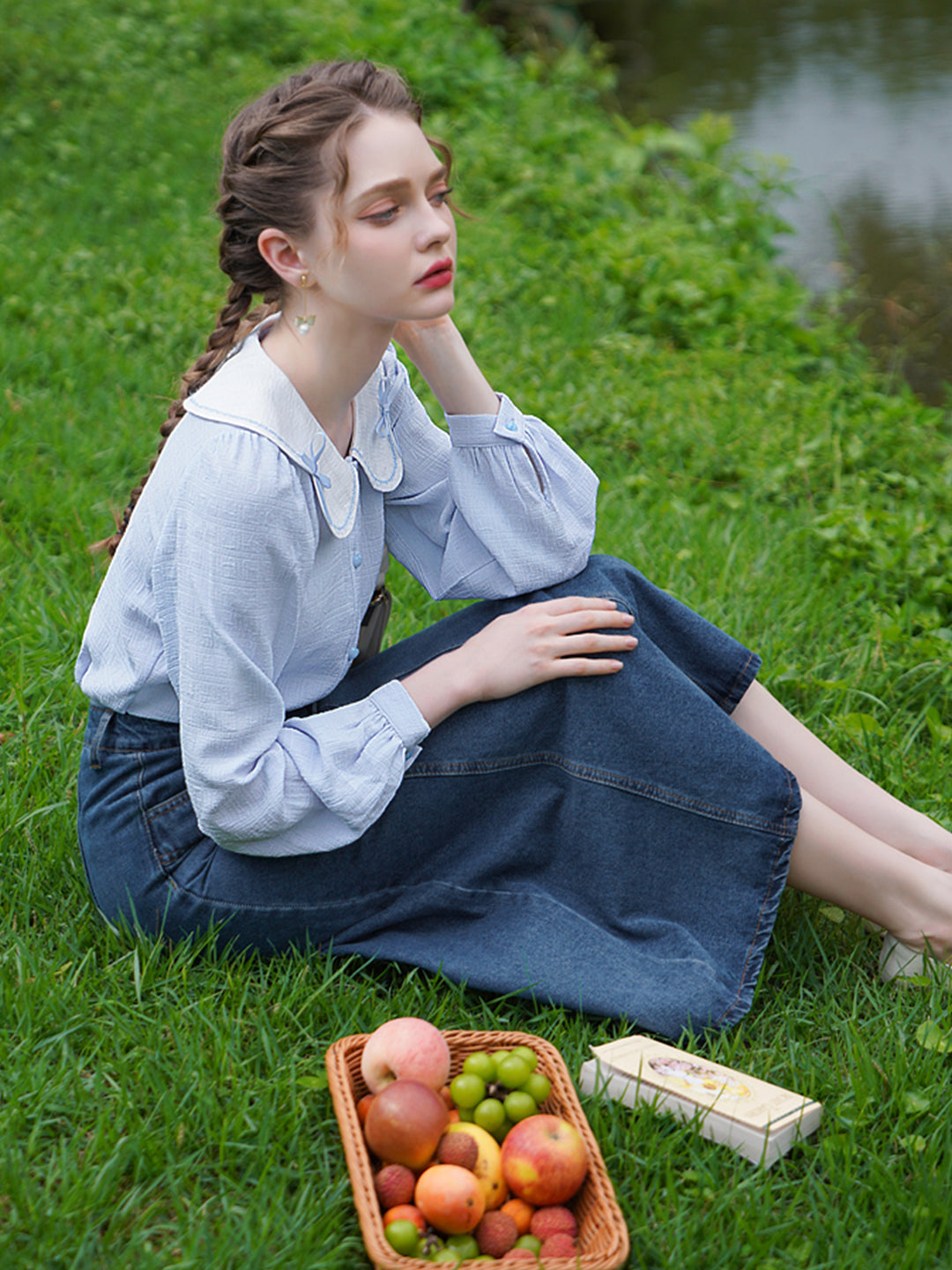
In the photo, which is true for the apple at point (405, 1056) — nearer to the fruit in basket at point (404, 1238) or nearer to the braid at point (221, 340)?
the fruit in basket at point (404, 1238)

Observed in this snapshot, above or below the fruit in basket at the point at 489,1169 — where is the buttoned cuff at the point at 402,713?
above

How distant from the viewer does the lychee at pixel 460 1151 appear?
169 cm

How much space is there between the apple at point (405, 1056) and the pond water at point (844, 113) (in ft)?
12.5

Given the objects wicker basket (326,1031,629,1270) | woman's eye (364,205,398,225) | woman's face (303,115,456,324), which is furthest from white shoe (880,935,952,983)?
woman's eye (364,205,398,225)

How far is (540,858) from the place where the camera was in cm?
216

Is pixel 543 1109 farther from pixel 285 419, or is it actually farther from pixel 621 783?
pixel 285 419

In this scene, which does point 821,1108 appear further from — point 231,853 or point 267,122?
point 267,122

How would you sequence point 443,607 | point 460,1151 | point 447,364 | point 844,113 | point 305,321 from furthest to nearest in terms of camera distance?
point 844,113, point 443,607, point 447,364, point 305,321, point 460,1151

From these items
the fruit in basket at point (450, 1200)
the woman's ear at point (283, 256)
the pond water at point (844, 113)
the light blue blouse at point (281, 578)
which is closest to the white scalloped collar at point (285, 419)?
the light blue blouse at point (281, 578)

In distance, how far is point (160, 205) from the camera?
579 cm

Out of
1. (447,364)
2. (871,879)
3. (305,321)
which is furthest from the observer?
(447,364)

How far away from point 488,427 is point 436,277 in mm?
389

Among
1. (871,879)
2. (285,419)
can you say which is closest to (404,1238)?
(871,879)

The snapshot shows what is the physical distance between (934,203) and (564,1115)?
19.4 ft
